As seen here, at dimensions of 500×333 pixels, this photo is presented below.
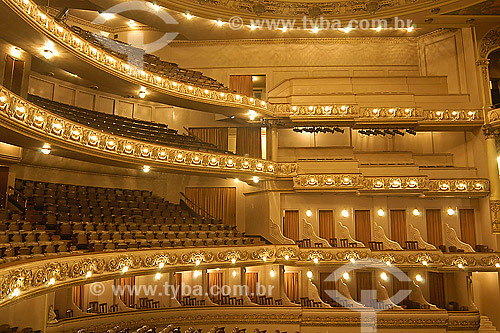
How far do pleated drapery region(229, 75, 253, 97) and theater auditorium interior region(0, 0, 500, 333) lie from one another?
0.05 meters

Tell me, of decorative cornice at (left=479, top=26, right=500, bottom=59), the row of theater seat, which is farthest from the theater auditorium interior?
the row of theater seat

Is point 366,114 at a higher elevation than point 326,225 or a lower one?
higher

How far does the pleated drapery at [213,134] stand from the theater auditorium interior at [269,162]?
0.09 metres

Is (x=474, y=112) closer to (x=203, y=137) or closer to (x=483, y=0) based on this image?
(x=483, y=0)

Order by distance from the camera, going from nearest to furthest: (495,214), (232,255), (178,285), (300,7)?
(232,255) → (178,285) → (495,214) → (300,7)

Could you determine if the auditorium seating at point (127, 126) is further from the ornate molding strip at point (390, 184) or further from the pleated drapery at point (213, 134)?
the ornate molding strip at point (390, 184)

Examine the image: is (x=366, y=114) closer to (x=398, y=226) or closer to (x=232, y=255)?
(x=398, y=226)

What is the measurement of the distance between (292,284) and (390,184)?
5.65m

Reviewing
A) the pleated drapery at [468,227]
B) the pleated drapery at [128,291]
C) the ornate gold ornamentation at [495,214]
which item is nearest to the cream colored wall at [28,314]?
the pleated drapery at [128,291]

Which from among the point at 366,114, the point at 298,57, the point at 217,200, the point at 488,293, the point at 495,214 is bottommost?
the point at 488,293

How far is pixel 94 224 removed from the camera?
11898mm

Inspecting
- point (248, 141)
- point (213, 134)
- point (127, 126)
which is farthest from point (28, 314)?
point (248, 141)

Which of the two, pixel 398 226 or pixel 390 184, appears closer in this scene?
pixel 390 184

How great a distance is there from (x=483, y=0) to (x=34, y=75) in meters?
17.2
